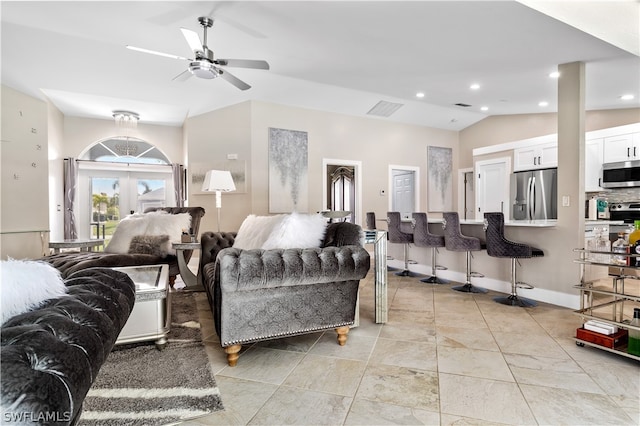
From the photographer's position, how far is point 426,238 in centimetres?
455

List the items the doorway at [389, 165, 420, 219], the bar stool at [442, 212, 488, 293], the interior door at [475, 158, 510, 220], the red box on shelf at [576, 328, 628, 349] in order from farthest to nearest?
1. the doorway at [389, 165, 420, 219]
2. the interior door at [475, 158, 510, 220]
3. the bar stool at [442, 212, 488, 293]
4. the red box on shelf at [576, 328, 628, 349]

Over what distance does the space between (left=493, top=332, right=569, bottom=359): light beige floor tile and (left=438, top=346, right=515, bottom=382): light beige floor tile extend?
19 cm

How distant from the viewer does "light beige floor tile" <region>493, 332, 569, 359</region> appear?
232cm

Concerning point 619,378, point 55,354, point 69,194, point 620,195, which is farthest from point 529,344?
point 69,194

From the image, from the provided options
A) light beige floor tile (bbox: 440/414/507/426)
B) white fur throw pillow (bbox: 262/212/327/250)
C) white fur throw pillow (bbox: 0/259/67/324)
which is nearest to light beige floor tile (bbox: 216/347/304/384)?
white fur throw pillow (bbox: 262/212/327/250)

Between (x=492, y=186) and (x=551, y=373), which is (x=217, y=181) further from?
(x=492, y=186)

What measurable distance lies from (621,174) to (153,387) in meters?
6.59

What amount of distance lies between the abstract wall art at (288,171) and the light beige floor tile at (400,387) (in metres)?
4.22

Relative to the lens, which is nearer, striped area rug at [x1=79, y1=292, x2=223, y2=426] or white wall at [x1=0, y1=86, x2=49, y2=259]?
striped area rug at [x1=79, y1=292, x2=223, y2=426]

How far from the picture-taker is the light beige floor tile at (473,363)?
2.01m

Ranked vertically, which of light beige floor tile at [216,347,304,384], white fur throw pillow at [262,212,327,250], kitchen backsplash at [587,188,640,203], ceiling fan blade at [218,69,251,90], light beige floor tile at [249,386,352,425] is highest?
ceiling fan blade at [218,69,251,90]

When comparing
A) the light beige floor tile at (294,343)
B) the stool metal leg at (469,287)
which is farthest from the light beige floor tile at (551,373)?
the stool metal leg at (469,287)

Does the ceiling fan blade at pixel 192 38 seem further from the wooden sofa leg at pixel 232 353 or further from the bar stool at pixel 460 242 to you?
the bar stool at pixel 460 242

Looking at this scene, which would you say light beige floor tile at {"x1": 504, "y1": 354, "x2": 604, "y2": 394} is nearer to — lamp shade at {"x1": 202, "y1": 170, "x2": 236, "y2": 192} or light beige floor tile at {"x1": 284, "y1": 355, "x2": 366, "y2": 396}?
light beige floor tile at {"x1": 284, "y1": 355, "x2": 366, "y2": 396}
